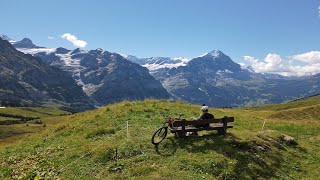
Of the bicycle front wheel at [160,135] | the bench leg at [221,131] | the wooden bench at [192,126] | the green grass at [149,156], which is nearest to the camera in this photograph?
the green grass at [149,156]

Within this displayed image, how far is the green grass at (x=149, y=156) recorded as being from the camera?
23.5 metres

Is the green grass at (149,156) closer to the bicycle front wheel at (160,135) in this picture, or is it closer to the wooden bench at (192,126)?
the bicycle front wheel at (160,135)

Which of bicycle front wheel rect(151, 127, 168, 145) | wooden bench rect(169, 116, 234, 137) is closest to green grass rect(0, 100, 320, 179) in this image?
bicycle front wheel rect(151, 127, 168, 145)

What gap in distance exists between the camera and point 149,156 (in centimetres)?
2556

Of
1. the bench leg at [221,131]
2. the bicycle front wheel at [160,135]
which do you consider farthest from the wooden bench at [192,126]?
the bicycle front wheel at [160,135]

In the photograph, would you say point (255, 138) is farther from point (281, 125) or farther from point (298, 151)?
point (281, 125)

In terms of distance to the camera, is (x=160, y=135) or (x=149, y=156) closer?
(x=149, y=156)

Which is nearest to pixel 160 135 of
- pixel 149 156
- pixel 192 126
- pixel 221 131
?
pixel 192 126

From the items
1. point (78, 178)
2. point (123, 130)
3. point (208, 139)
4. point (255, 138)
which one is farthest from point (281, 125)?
point (78, 178)

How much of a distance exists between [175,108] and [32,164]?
88.9 feet

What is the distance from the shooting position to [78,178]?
22.5 meters

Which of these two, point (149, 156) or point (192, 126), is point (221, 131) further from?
point (149, 156)

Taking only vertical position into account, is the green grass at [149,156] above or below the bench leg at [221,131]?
below

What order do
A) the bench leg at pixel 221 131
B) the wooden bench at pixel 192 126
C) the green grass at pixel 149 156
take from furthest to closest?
the bench leg at pixel 221 131
the wooden bench at pixel 192 126
the green grass at pixel 149 156
